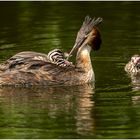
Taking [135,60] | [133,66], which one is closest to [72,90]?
[133,66]

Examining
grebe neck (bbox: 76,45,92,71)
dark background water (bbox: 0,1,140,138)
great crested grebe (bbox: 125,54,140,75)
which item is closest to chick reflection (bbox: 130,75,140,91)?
dark background water (bbox: 0,1,140,138)

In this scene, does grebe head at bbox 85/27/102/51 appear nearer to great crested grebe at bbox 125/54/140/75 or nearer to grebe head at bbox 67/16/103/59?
grebe head at bbox 67/16/103/59

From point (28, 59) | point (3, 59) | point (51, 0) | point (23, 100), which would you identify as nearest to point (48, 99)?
point (23, 100)

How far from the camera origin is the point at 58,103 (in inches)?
573

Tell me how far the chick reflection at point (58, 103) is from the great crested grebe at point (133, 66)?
4.45 feet

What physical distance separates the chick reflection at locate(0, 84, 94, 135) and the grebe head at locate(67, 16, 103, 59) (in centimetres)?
95

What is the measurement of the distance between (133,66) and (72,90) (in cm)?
200

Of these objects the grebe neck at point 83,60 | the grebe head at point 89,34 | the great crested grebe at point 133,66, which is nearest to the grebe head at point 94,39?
the grebe head at point 89,34

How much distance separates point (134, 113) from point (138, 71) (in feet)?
13.2

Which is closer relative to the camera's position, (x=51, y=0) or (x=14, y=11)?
(x=14, y=11)

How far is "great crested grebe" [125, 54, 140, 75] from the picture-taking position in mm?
17372

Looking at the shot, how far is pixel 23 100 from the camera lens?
14.9 m

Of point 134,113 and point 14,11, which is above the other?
point 14,11

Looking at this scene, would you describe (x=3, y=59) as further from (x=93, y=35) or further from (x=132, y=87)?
(x=132, y=87)
